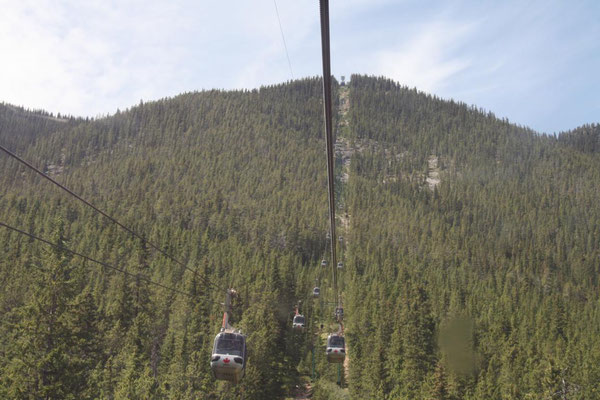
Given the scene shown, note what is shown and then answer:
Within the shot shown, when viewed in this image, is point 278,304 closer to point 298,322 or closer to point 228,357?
point 298,322

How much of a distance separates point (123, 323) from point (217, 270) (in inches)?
1791

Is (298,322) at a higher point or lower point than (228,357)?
higher

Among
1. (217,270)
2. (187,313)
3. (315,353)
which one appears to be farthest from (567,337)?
(187,313)

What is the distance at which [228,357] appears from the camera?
18.8m

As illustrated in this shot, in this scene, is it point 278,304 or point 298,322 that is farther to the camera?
point 278,304

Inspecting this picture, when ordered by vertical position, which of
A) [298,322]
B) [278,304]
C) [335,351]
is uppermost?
[278,304]

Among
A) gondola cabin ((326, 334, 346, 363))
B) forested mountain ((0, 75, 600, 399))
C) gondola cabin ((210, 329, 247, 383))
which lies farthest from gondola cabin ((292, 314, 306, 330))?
gondola cabin ((210, 329, 247, 383))

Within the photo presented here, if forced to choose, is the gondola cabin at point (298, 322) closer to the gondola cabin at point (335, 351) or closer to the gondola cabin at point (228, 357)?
the gondola cabin at point (335, 351)

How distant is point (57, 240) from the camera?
141ft

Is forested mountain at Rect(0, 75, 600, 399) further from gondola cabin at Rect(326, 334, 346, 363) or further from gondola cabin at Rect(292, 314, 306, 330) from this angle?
gondola cabin at Rect(326, 334, 346, 363)

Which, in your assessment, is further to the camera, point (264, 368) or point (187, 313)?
point (264, 368)

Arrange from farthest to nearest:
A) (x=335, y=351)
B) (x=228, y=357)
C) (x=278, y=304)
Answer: (x=278, y=304), (x=335, y=351), (x=228, y=357)

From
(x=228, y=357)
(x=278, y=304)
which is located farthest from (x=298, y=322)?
(x=228, y=357)

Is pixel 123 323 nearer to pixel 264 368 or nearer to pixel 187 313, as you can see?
pixel 187 313
